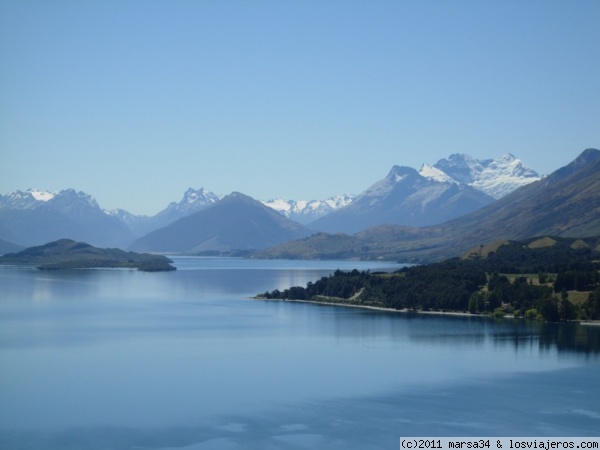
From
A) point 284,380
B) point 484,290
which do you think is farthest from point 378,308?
point 284,380

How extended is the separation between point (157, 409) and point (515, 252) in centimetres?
11345

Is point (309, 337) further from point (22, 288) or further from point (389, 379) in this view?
point (22, 288)

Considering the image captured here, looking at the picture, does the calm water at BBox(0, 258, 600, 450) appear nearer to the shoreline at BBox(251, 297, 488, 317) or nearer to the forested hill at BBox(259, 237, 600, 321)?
the shoreline at BBox(251, 297, 488, 317)

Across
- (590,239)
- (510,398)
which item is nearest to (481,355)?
(510,398)

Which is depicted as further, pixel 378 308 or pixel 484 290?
pixel 378 308

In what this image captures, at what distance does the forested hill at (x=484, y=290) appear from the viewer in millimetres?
90500

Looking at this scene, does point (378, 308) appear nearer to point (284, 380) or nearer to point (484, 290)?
point (484, 290)

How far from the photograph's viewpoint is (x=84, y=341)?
74062mm

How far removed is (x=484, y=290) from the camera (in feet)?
336

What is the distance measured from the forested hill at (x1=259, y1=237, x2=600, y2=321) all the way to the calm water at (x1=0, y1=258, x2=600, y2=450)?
5.88 meters

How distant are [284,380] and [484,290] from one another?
170 ft

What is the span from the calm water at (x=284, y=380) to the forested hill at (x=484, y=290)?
5.88 meters

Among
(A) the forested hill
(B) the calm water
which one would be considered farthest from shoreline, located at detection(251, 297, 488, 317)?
(B) the calm water

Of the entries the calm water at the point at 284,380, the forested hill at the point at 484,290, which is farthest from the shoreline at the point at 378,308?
the calm water at the point at 284,380
